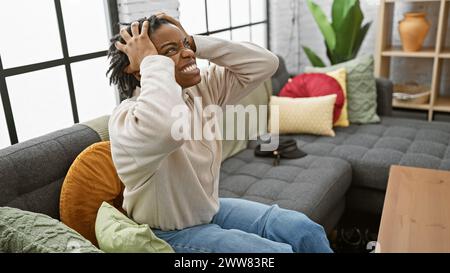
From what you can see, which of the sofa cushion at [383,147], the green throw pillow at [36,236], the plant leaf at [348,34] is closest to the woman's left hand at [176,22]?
the green throw pillow at [36,236]

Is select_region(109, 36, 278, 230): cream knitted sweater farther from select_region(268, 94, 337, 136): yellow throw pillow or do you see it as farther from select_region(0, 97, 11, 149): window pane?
select_region(268, 94, 337, 136): yellow throw pillow

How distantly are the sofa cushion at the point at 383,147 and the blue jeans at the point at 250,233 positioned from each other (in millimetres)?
986

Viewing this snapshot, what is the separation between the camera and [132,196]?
3.92 feet

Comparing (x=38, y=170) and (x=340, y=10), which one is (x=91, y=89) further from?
(x=340, y=10)

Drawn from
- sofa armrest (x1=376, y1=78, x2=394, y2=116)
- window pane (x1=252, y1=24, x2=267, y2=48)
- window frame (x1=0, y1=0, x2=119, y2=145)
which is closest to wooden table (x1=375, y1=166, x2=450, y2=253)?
sofa armrest (x1=376, y1=78, x2=394, y2=116)

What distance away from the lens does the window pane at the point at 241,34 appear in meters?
3.23

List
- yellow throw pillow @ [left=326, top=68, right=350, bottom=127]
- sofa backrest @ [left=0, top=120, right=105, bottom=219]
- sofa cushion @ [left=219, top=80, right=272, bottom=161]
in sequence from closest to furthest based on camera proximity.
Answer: sofa backrest @ [left=0, top=120, right=105, bottom=219]
sofa cushion @ [left=219, top=80, right=272, bottom=161]
yellow throw pillow @ [left=326, top=68, right=350, bottom=127]

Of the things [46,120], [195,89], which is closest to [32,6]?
[46,120]

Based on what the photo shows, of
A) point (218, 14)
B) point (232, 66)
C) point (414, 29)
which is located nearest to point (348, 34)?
point (414, 29)

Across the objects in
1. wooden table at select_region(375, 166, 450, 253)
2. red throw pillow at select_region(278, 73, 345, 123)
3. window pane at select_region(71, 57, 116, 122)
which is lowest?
wooden table at select_region(375, 166, 450, 253)

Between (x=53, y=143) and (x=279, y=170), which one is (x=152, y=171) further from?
(x=279, y=170)

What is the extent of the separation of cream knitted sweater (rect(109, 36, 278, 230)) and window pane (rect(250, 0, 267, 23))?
7.06 feet

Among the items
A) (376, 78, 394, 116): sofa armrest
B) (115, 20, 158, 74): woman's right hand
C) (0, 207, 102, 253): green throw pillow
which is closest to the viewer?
(0, 207, 102, 253): green throw pillow

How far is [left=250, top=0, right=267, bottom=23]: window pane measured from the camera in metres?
3.50
